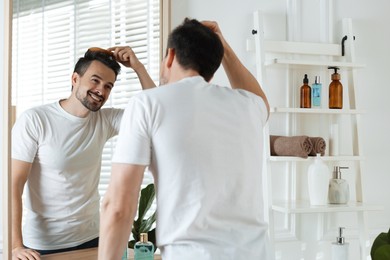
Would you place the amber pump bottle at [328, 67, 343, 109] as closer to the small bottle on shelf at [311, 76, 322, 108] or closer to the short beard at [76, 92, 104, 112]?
the small bottle on shelf at [311, 76, 322, 108]

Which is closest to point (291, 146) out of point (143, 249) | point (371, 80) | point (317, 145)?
point (317, 145)

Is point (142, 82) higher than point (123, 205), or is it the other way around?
point (142, 82)

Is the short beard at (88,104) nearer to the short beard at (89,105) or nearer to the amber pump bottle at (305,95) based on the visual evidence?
the short beard at (89,105)

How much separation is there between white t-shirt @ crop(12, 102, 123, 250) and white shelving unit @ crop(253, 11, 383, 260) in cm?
105

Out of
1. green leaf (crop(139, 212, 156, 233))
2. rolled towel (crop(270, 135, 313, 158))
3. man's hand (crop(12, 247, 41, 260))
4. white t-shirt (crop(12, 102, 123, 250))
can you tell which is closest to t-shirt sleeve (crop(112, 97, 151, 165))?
white t-shirt (crop(12, 102, 123, 250))

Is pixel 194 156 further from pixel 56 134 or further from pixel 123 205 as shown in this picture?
pixel 56 134

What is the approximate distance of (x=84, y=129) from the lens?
2.04 metres

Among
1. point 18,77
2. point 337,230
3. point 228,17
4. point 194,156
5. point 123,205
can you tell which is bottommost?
point 337,230

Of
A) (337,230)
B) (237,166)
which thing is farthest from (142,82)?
(337,230)

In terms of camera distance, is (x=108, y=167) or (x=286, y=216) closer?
(x=108, y=167)

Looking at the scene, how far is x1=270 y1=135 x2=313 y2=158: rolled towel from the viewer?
2.74 m

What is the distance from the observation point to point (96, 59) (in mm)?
2121

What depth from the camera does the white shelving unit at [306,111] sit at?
2.82 meters

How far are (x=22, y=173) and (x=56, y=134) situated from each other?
6.5 inches
